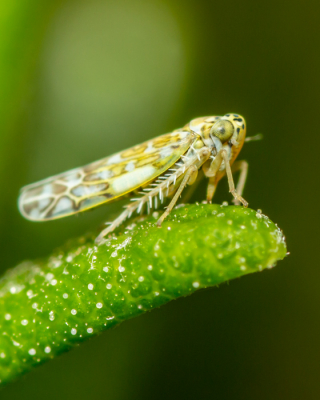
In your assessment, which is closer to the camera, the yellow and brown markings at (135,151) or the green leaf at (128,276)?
the green leaf at (128,276)

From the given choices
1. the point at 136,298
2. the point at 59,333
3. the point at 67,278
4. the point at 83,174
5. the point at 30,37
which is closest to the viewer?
the point at 136,298

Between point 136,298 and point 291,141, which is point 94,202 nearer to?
point 136,298

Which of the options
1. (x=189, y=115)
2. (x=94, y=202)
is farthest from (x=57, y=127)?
(x=94, y=202)

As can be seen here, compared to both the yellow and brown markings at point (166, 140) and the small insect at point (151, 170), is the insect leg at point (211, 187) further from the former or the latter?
the yellow and brown markings at point (166, 140)

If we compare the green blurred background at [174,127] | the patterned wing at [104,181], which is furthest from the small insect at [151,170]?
the green blurred background at [174,127]

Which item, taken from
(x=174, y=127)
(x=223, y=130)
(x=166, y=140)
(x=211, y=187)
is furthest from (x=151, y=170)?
(x=174, y=127)

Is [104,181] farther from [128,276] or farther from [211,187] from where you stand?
[128,276]

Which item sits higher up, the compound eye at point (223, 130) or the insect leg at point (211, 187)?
the compound eye at point (223, 130)
